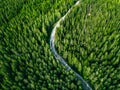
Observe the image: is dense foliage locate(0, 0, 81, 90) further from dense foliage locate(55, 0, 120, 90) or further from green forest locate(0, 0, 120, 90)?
dense foliage locate(55, 0, 120, 90)

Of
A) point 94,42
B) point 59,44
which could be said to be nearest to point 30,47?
point 59,44

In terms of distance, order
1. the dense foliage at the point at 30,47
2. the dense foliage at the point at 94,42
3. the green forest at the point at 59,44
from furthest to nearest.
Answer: the dense foliage at the point at 94,42 < the green forest at the point at 59,44 < the dense foliage at the point at 30,47

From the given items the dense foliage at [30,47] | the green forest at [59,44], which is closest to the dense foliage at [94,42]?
the green forest at [59,44]

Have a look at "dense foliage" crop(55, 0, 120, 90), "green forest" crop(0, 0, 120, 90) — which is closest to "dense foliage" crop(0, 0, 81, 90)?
"green forest" crop(0, 0, 120, 90)

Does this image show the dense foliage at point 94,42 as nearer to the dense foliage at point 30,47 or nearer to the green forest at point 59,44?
the green forest at point 59,44

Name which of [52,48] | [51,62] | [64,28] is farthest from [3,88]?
[64,28]

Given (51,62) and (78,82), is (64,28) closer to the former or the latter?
(51,62)

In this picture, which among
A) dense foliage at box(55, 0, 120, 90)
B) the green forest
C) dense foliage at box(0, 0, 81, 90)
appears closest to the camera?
dense foliage at box(0, 0, 81, 90)
